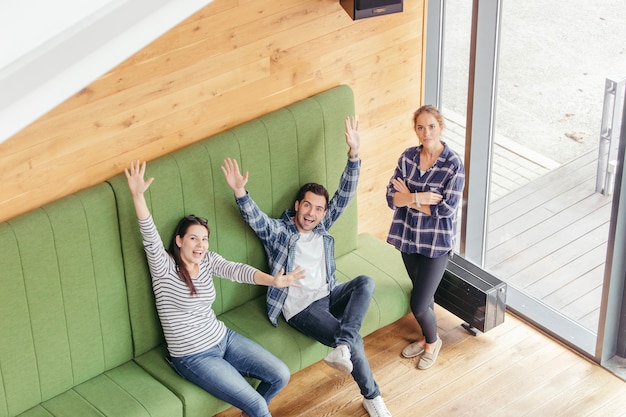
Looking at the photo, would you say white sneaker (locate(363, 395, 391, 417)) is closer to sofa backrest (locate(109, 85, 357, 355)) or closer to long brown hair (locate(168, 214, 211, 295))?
sofa backrest (locate(109, 85, 357, 355))

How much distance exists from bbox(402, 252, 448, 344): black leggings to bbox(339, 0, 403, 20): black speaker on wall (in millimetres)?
1291

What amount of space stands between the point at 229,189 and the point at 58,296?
0.99 meters

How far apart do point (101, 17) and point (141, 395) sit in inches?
139

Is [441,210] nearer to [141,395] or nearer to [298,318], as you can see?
[298,318]

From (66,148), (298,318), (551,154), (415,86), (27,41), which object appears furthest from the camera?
(415,86)

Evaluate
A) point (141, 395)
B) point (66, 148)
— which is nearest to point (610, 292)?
point (141, 395)

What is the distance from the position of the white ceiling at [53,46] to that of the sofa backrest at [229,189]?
134 inches

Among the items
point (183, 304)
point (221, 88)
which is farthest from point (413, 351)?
point (221, 88)

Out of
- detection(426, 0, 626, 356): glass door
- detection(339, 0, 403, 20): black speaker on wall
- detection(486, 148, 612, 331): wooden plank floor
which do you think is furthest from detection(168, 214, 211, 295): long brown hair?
detection(486, 148, 612, 331): wooden plank floor

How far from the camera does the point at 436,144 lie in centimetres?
399

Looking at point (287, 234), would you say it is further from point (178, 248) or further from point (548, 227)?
point (548, 227)

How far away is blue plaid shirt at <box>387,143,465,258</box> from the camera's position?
12.9 feet

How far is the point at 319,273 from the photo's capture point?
13.6 ft

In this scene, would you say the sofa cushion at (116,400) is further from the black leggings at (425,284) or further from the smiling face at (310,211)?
the black leggings at (425,284)
